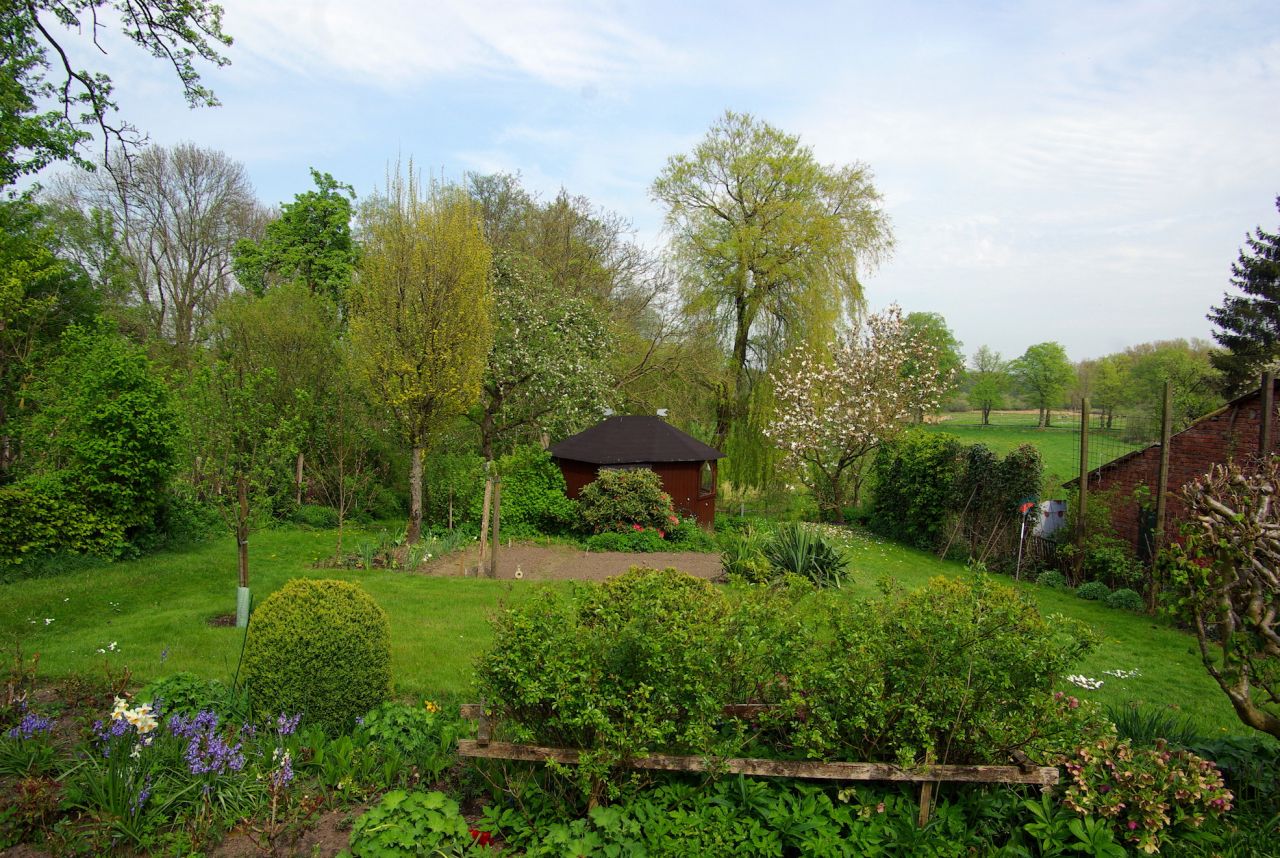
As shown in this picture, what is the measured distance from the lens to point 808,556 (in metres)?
11.1

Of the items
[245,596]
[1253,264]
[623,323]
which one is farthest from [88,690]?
[1253,264]

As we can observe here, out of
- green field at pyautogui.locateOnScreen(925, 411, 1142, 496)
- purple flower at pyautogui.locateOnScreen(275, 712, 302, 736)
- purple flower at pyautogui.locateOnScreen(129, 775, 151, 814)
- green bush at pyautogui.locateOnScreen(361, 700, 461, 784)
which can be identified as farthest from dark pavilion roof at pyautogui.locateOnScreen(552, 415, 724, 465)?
green field at pyautogui.locateOnScreen(925, 411, 1142, 496)

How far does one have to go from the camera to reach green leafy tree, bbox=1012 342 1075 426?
2157 inches

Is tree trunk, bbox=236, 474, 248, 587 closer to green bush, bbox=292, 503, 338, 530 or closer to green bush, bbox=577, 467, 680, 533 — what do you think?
green bush, bbox=577, 467, 680, 533

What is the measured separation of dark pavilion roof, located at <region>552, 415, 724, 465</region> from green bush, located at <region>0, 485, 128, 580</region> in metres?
8.80

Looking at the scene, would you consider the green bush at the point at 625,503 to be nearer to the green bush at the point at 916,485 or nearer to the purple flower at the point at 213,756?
the green bush at the point at 916,485

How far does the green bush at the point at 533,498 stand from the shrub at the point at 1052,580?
914cm

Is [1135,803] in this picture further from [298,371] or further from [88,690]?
[298,371]

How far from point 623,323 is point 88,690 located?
19333 millimetres

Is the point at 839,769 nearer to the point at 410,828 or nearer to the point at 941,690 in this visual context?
the point at 941,690

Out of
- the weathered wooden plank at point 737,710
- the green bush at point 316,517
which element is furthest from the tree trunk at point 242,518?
the green bush at point 316,517

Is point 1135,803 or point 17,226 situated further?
point 17,226

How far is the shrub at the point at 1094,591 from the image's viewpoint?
11773mm

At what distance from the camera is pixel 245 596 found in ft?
24.4
